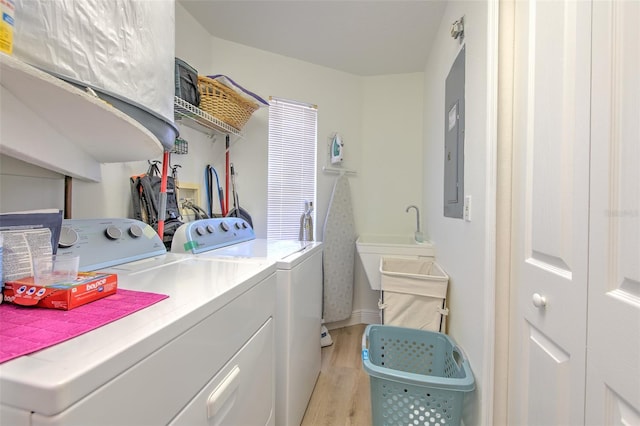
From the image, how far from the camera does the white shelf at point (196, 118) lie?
1539 millimetres

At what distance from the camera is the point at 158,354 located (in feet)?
1.59

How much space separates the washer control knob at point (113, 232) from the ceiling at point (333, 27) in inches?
68.7

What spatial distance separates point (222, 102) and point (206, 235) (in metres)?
0.98

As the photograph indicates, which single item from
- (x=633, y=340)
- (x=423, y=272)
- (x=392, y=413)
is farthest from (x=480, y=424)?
(x=423, y=272)

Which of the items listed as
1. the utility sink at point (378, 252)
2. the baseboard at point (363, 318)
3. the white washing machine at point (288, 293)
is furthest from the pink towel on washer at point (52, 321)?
the baseboard at point (363, 318)

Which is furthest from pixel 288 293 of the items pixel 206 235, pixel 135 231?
pixel 135 231

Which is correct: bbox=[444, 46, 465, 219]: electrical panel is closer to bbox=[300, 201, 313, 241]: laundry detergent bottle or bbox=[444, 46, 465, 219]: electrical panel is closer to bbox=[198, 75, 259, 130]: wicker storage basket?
bbox=[300, 201, 313, 241]: laundry detergent bottle

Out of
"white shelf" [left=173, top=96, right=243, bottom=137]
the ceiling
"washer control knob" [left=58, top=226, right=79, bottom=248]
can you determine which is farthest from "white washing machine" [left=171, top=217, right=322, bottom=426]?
the ceiling

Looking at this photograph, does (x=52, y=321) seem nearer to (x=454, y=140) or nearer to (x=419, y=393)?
(x=419, y=393)

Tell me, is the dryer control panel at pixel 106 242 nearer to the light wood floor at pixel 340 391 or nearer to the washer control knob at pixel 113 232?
the washer control knob at pixel 113 232

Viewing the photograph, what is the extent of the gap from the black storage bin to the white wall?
154 cm

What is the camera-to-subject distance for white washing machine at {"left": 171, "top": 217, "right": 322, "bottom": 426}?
3.95 feet

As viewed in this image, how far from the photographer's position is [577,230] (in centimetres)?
71

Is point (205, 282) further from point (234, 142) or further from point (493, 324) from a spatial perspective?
point (234, 142)
